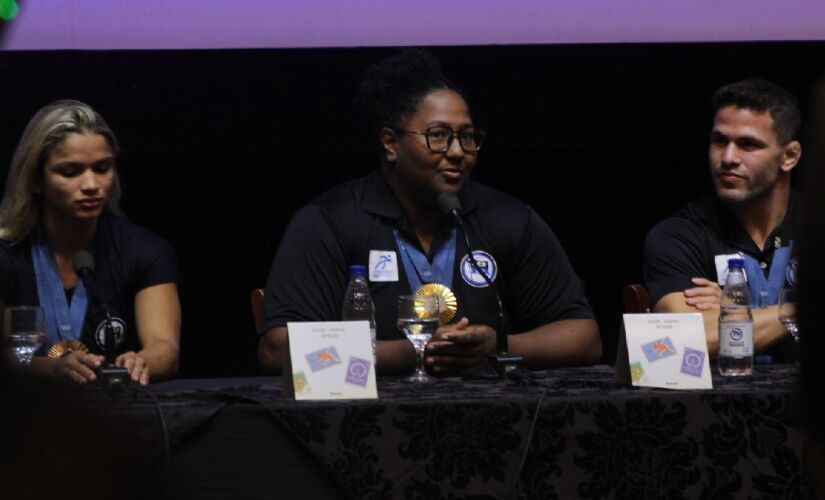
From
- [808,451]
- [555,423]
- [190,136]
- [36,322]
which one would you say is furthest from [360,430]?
[190,136]

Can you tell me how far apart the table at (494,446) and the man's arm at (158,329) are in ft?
2.48

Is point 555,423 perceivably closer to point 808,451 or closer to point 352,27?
point 808,451

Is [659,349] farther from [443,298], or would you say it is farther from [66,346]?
[66,346]

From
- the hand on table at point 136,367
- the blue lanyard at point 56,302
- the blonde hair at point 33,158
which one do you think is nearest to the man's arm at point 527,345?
the hand on table at point 136,367

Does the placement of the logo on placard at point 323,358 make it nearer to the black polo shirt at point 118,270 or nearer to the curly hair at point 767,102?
the black polo shirt at point 118,270

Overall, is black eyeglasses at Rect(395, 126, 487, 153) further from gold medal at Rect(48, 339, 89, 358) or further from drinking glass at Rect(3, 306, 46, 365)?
drinking glass at Rect(3, 306, 46, 365)

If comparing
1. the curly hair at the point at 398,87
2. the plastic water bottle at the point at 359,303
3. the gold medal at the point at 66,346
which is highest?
the curly hair at the point at 398,87

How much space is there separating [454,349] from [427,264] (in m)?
0.54

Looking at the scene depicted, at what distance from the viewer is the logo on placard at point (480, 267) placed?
3.08 m

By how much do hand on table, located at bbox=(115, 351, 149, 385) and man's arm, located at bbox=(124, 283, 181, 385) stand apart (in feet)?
0.20

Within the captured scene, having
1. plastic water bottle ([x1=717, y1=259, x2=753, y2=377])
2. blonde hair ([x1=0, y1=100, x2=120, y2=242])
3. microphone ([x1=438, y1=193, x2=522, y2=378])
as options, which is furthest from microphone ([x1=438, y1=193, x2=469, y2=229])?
blonde hair ([x1=0, y1=100, x2=120, y2=242])

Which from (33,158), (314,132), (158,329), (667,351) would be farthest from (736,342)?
(314,132)

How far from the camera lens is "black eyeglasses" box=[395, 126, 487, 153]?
3.20m

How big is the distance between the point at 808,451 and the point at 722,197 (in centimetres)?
297
